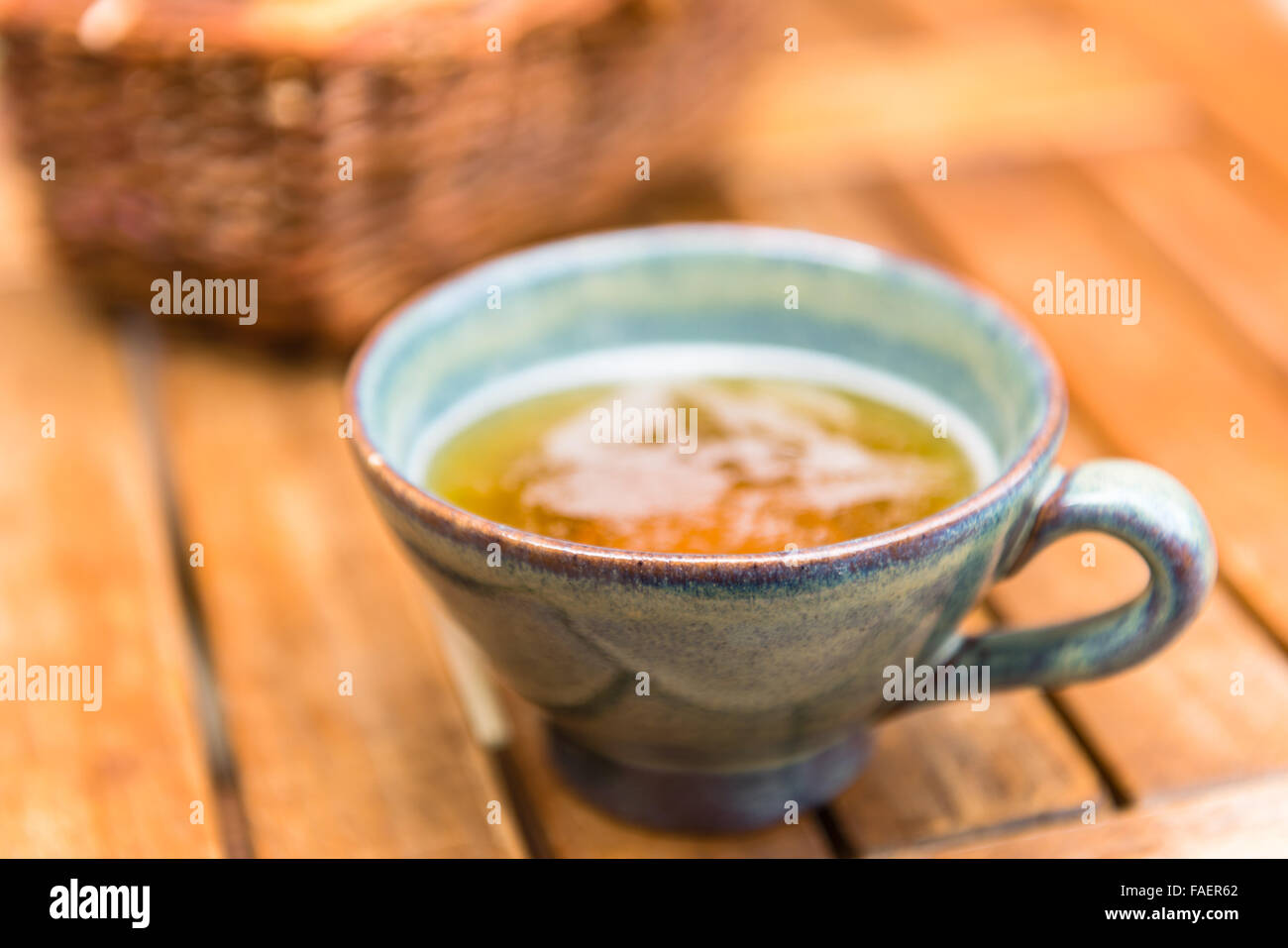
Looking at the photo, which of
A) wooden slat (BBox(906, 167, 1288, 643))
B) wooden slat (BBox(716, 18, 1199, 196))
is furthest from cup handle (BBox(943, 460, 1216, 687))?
wooden slat (BBox(716, 18, 1199, 196))

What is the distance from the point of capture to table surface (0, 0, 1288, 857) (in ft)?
1.99

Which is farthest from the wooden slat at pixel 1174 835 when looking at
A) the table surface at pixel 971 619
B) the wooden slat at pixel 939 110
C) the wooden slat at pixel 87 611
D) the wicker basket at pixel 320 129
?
the wooden slat at pixel 939 110

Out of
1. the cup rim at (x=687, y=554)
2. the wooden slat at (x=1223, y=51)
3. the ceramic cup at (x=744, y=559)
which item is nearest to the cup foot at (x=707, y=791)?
the ceramic cup at (x=744, y=559)

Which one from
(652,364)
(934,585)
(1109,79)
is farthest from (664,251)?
(1109,79)

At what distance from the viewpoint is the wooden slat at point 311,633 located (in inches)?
24.0

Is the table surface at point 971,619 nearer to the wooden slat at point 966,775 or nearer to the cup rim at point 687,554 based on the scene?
the wooden slat at point 966,775

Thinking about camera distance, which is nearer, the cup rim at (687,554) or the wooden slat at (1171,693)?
the cup rim at (687,554)

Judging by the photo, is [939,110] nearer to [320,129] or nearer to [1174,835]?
[320,129]

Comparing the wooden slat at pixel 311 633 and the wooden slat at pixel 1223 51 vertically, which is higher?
the wooden slat at pixel 1223 51

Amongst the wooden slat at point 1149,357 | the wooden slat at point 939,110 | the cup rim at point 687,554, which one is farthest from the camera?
the wooden slat at point 939,110

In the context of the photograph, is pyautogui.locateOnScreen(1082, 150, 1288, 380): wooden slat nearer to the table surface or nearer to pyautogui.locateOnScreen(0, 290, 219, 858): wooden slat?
the table surface

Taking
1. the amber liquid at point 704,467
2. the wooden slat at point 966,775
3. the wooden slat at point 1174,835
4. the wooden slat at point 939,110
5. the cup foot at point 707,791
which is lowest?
the wooden slat at point 1174,835

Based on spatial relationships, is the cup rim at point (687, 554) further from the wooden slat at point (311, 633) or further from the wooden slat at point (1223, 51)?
the wooden slat at point (1223, 51)

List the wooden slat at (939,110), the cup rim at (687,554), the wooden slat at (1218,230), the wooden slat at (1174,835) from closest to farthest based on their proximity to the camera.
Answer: the cup rim at (687,554) < the wooden slat at (1174,835) < the wooden slat at (1218,230) < the wooden slat at (939,110)
